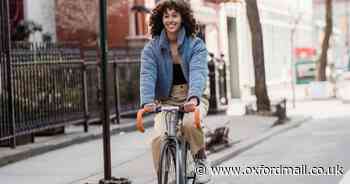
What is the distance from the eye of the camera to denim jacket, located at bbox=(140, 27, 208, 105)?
262 inches

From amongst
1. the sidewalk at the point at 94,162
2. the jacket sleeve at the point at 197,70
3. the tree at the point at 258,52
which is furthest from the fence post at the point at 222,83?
the jacket sleeve at the point at 197,70

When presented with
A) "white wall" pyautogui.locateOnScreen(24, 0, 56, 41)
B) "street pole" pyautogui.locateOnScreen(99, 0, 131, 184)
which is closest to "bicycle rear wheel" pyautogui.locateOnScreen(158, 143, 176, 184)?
"street pole" pyautogui.locateOnScreen(99, 0, 131, 184)

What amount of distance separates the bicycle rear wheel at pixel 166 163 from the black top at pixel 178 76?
62 centimetres

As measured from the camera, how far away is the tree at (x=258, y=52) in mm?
19781

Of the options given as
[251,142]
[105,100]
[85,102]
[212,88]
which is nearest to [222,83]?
[212,88]

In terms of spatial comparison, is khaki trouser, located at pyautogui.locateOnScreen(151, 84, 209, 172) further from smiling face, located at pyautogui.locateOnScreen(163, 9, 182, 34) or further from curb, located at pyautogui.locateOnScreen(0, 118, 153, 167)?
curb, located at pyautogui.locateOnScreen(0, 118, 153, 167)

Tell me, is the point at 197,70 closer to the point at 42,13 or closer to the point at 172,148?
the point at 172,148

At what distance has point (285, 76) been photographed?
46.5m

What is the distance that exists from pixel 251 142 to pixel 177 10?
7.41 meters

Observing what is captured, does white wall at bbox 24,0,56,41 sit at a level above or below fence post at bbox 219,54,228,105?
above

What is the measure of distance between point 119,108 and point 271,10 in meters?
27.4

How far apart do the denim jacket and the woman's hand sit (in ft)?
0.14

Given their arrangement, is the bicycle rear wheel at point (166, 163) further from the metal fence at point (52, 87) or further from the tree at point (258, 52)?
the tree at point (258, 52)

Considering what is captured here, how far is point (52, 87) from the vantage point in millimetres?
14117
